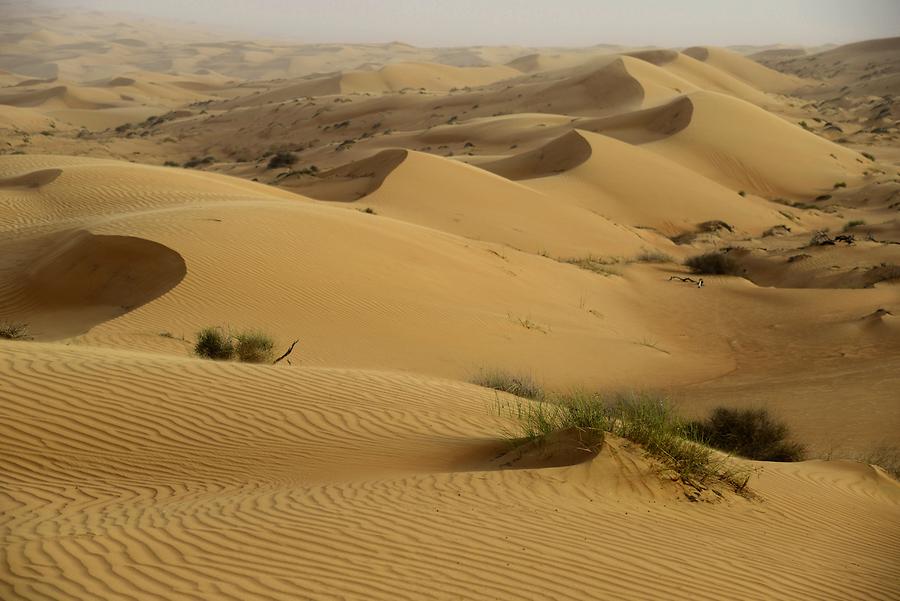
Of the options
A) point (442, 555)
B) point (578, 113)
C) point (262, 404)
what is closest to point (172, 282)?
point (262, 404)

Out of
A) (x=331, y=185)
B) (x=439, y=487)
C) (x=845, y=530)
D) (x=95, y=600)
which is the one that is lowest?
(x=331, y=185)

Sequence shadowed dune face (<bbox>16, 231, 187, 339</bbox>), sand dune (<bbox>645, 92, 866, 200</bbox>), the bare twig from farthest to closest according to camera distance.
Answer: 1. sand dune (<bbox>645, 92, 866, 200</bbox>)
2. the bare twig
3. shadowed dune face (<bbox>16, 231, 187, 339</bbox>)

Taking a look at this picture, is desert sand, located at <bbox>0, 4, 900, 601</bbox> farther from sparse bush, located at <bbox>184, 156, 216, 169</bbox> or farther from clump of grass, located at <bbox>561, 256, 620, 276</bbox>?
sparse bush, located at <bbox>184, 156, 216, 169</bbox>

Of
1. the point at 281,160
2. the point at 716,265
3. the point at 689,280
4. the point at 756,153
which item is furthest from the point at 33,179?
the point at 756,153

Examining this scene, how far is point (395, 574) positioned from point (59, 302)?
10.4m

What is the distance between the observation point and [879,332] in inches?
551

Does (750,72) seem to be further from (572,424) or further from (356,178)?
(572,424)

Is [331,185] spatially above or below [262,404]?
below

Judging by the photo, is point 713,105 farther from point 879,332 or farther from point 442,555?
point 442,555

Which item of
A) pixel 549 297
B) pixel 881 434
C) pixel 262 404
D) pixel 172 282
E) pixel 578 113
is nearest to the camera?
pixel 262 404

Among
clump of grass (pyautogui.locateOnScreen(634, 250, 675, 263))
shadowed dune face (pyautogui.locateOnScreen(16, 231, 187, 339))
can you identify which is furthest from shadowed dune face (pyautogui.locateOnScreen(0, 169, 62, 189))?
clump of grass (pyautogui.locateOnScreen(634, 250, 675, 263))

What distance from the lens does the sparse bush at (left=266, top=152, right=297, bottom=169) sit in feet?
A: 121

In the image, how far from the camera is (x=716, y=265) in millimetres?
20484

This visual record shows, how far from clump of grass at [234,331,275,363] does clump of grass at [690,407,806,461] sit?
16.5 feet
